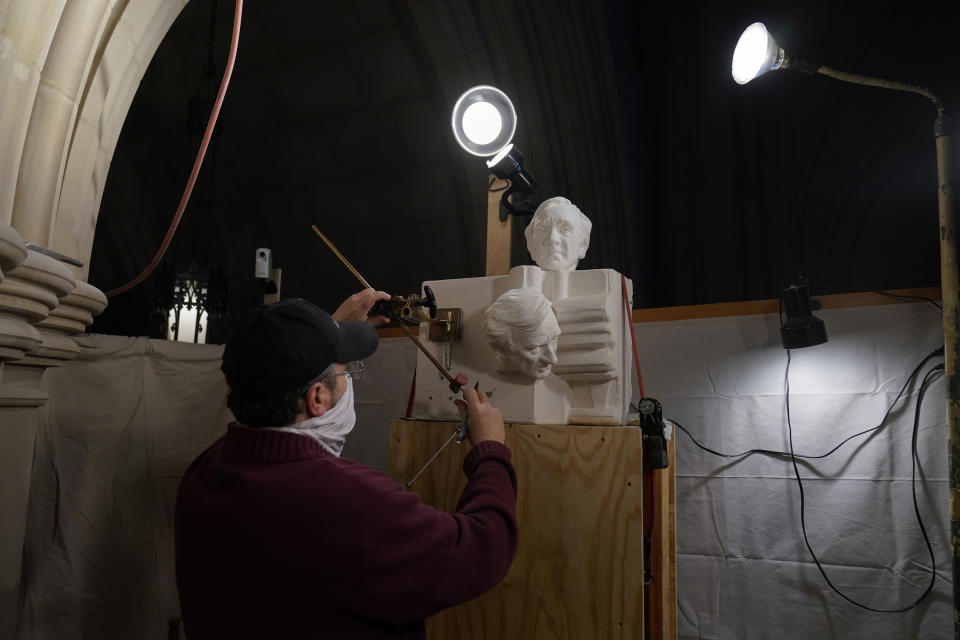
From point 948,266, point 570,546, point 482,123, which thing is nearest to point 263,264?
point 482,123

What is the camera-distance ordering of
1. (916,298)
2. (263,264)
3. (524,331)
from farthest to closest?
(916,298), (263,264), (524,331)

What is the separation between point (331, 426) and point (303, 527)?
9.4 inches

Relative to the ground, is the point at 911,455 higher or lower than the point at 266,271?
lower

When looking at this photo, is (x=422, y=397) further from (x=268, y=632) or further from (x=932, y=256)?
(x=932, y=256)

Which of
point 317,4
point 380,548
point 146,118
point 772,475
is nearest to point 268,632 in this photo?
point 380,548

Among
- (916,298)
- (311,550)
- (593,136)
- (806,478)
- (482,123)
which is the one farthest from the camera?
(593,136)

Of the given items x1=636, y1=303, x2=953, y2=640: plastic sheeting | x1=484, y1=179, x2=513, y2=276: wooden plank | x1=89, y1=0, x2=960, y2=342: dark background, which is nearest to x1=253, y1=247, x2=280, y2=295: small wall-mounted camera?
x1=484, y1=179, x2=513, y2=276: wooden plank

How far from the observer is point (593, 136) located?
13.2 feet

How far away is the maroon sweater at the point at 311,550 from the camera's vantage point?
0.97 meters

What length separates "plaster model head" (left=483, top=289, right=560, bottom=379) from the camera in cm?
166

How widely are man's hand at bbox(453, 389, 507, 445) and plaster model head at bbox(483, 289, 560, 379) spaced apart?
243 mm

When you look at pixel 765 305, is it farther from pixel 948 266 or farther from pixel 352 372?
pixel 352 372

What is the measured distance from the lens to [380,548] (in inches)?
38.2

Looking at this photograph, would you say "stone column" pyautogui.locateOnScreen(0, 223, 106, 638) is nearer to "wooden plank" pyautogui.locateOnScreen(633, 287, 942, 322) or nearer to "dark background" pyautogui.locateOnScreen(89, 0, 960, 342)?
"dark background" pyautogui.locateOnScreen(89, 0, 960, 342)
